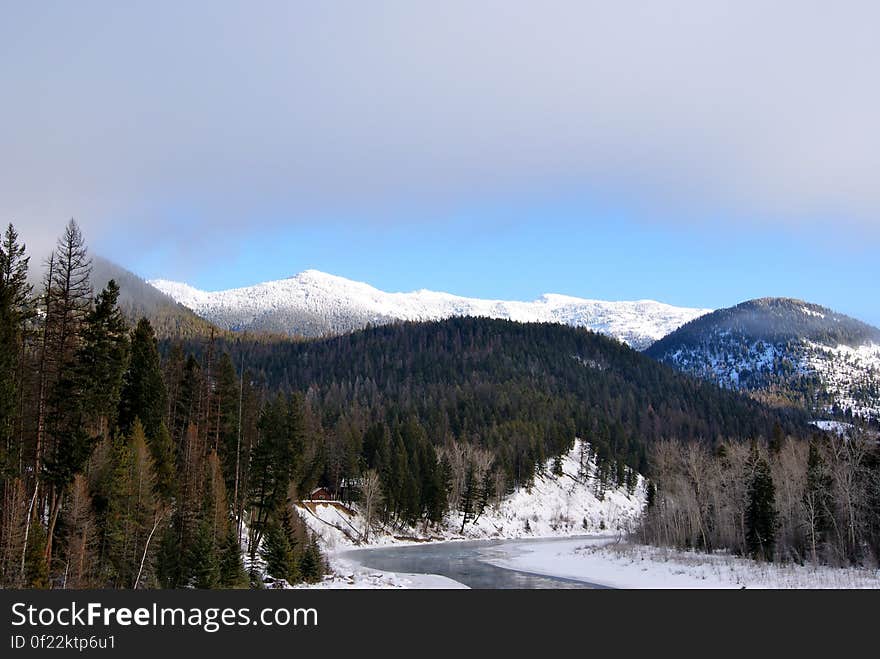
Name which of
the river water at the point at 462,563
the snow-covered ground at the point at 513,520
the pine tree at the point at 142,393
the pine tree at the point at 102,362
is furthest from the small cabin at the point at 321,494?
the pine tree at the point at 102,362

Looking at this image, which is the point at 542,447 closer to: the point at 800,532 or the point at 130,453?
the point at 800,532

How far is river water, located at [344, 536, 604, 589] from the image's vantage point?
180ft

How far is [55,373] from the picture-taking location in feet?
125

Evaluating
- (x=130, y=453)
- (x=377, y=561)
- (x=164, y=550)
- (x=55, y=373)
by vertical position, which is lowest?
(x=377, y=561)

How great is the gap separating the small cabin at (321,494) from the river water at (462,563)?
16.9 m

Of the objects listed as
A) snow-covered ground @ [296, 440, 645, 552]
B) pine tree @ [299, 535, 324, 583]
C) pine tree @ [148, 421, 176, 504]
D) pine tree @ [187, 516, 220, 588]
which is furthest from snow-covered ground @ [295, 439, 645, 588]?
pine tree @ [148, 421, 176, 504]

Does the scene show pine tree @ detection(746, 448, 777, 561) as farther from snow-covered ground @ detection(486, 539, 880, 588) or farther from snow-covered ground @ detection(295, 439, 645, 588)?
snow-covered ground @ detection(295, 439, 645, 588)

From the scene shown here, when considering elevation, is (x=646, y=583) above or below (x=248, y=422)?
below

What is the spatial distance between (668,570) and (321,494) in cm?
6413

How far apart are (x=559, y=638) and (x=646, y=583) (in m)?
39.6

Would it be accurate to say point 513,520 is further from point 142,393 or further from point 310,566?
point 142,393

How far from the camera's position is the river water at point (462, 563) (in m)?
54.9

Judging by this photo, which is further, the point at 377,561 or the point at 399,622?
the point at 377,561

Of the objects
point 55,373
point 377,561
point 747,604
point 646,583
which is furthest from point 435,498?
point 747,604
